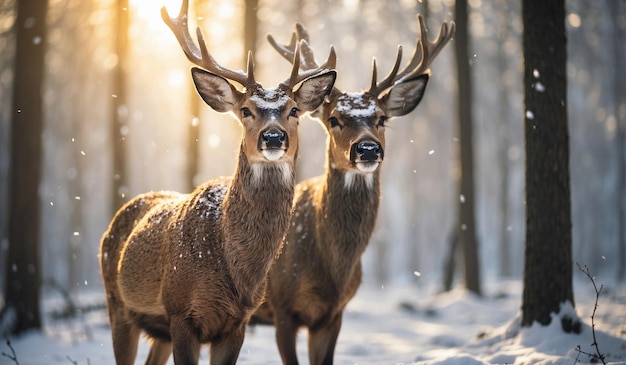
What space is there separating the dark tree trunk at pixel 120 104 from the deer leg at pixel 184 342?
36.4ft

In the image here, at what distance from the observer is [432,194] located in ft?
117

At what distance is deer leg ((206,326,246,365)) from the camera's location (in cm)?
519

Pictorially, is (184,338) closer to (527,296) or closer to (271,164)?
(271,164)

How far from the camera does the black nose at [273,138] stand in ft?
16.3

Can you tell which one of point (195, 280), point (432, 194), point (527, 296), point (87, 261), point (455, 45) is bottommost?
point (87, 261)

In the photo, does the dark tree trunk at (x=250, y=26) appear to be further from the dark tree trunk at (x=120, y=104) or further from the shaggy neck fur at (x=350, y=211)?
the shaggy neck fur at (x=350, y=211)

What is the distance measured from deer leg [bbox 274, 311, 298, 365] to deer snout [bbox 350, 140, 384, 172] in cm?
168

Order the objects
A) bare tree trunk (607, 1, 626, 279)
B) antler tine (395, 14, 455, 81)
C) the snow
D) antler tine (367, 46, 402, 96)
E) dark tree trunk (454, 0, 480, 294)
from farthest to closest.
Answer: bare tree trunk (607, 1, 626, 279) → dark tree trunk (454, 0, 480, 294) → antler tine (395, 14, 455, 81) → antler tine (367, 46, 402, 96) → the snow

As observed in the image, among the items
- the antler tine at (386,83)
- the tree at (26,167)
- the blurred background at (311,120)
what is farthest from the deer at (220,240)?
the blurred background at (311,120)

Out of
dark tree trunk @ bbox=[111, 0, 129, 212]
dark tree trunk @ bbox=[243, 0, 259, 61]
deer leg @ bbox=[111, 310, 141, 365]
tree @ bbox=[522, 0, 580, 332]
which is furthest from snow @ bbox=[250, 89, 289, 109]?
dark tree trunk @ bbox=[111, 0, 129, 212]

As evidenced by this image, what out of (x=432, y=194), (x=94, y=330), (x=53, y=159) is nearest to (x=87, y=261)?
(x=53, y=159)

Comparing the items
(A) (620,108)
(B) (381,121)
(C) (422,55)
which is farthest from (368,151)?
(A) (620,108)

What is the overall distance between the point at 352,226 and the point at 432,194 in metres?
29.8

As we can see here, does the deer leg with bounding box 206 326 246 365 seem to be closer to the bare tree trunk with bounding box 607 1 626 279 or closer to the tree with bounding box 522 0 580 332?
the tree with bounding box 522 0 580 332
